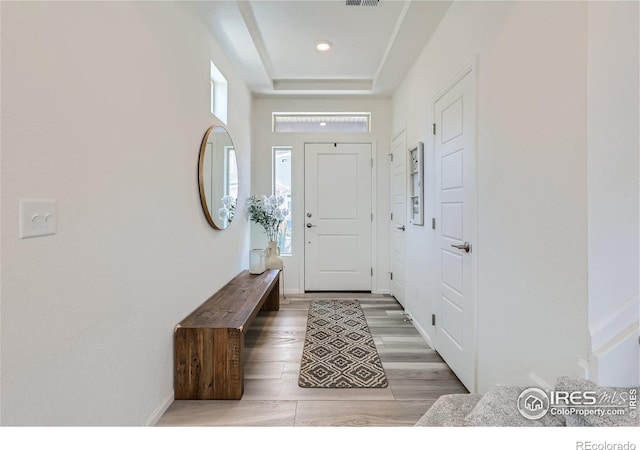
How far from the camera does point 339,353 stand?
2.42 meters

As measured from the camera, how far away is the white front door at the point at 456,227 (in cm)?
188

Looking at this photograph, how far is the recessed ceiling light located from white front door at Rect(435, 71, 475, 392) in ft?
4.28

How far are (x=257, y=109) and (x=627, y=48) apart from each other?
3833 millimetres

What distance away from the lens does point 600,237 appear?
3.39ft

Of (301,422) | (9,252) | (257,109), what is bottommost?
(301,422)

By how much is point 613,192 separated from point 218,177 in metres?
2.48

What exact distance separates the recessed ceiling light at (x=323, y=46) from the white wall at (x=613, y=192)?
7.81 feet

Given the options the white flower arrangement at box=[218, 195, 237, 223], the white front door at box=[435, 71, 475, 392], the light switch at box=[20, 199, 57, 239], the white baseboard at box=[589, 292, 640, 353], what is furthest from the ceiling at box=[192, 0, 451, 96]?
the white baseboard at box=[589, 292, 640, 353]

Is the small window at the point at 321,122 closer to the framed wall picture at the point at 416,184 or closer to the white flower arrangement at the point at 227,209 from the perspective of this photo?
the framed wall picture at the point at 416,184

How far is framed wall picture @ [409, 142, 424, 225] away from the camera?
2.79 metres
